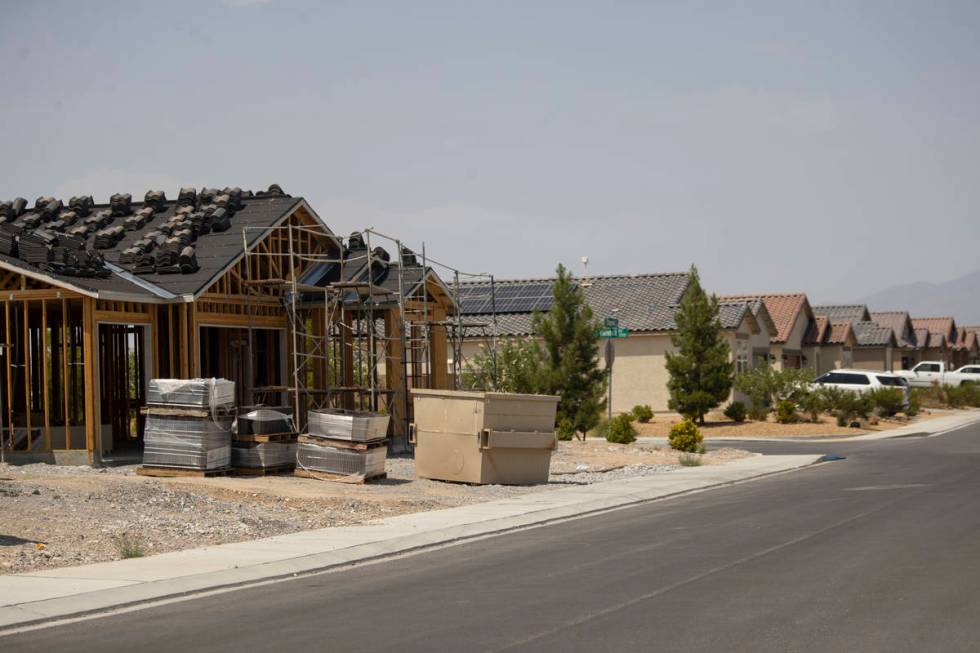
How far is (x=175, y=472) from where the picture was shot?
21.5 metres

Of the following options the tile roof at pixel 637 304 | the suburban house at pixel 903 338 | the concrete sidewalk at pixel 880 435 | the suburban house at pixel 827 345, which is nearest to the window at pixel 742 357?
the tile roof at pixel 637 304

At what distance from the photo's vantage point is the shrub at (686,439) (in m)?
32.0

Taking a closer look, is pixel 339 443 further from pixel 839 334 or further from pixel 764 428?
pixel 839 334

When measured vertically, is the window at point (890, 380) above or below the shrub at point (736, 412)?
above

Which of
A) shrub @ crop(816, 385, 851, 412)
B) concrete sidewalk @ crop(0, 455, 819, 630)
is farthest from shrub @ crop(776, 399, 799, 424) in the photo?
concrete sidewalk @ crop(0, 455, 819, 630)

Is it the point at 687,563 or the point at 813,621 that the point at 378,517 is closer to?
the point at 687,563

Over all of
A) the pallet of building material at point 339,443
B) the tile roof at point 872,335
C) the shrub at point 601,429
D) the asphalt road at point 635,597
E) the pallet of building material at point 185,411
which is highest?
the tile roof at point 872,335

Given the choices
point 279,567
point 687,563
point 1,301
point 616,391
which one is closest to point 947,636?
point 687,563

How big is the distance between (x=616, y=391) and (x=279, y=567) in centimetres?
3643

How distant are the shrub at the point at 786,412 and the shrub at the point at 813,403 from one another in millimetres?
579

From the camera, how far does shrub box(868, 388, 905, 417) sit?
4800 centimetres

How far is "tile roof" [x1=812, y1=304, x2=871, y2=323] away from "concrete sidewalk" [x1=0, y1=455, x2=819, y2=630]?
203 feet

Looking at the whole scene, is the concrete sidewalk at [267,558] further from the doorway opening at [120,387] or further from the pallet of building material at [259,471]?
the doorway opening at [120,387]

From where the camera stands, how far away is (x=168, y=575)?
42.6 feet
